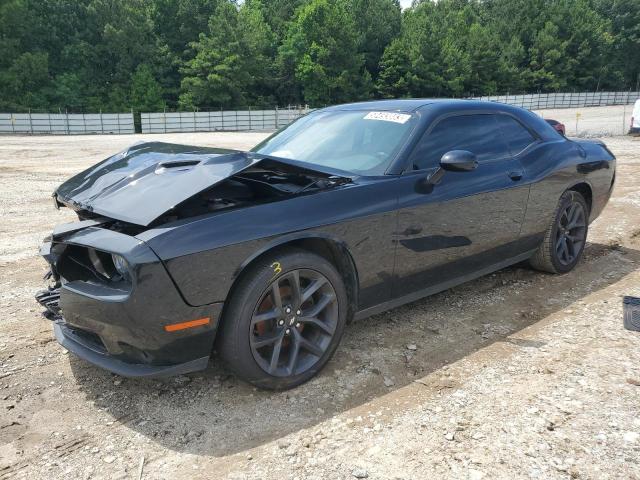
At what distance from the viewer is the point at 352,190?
9.91ft

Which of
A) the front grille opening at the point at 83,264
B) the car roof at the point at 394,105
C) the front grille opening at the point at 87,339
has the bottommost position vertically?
the front grille opening at the point at 87,339

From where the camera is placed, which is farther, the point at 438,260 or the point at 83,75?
the point at 83,75

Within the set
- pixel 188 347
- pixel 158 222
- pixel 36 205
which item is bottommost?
pixel 36 205

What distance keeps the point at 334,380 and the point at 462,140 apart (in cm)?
197

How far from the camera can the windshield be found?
338cm

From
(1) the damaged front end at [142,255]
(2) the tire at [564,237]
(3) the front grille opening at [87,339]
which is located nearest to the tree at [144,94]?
(2) the tire at [564,237]

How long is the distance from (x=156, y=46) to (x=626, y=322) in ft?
199

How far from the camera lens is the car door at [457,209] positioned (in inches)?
129

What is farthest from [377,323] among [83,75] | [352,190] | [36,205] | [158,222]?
[83,75]

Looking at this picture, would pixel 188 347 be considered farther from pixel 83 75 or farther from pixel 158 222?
pixel 83 75

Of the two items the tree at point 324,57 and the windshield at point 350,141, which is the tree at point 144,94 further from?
the windshield at point 350,141

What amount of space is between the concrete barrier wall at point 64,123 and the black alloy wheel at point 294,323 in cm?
3712

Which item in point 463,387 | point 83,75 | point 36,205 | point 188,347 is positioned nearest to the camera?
point 188,347

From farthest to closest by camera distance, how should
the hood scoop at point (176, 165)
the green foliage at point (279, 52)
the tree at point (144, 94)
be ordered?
the tree at point (144, 94)
the green foliage at point (279, 52)
the hood scoop at point (176, 165)
